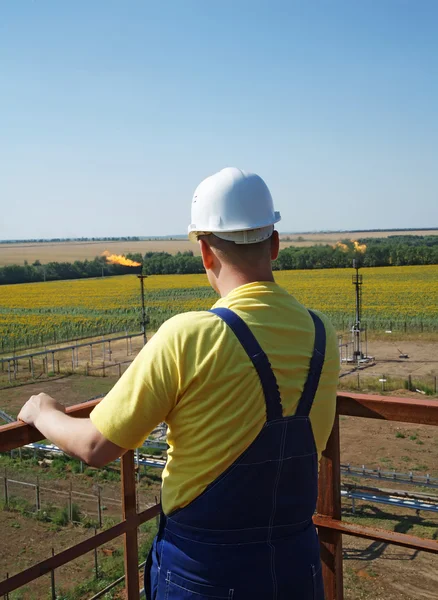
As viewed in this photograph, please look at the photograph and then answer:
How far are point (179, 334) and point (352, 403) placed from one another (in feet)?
3.76

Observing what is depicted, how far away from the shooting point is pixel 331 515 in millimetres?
2488

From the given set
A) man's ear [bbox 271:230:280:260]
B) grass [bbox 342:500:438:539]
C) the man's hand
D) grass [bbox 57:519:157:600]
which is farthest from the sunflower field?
man's ear [bbox 271:230:280:260]

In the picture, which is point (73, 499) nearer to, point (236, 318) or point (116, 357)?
point (236, 318)

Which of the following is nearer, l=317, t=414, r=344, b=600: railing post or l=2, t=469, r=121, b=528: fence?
l=317, t=414, r=344, b=600: railing post

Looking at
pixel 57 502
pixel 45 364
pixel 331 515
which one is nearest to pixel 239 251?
pixel 331 515

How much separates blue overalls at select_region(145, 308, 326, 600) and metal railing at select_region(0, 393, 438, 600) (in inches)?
25.9

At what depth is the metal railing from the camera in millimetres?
2221

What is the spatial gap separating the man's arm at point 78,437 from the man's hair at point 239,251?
528 millimetres

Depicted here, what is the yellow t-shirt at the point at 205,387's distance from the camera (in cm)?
147

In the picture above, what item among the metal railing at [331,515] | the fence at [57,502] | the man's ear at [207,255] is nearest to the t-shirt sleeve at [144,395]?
Answer: the man's ear at [207,255]

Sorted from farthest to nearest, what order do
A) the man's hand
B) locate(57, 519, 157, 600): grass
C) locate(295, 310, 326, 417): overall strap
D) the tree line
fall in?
the tree line → locate(57, 519, 157, 600): grass → the man's hand → locate(295, 310, 326, 417): overall strap

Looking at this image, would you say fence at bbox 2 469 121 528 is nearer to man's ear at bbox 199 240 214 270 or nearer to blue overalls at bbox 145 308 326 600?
blue overalls at bbox 145 308 326 600

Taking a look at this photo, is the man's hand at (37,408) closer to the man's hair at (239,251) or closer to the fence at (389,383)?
the man's hair at (239,251)

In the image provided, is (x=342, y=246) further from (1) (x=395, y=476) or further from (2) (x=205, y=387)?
(2) (x=205, y=387)
